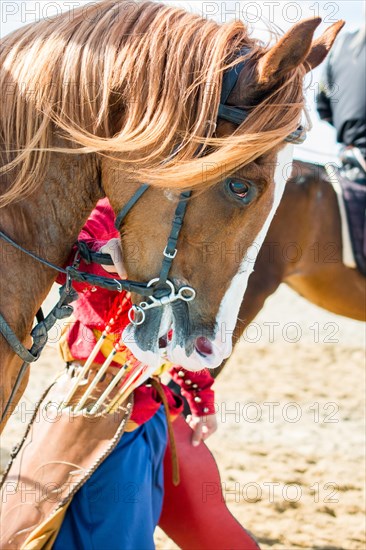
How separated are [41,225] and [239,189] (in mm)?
524

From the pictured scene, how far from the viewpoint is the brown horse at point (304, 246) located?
15.2 feet

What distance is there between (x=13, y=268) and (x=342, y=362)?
261 inches

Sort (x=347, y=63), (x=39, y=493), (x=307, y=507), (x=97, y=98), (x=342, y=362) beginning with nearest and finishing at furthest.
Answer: (x=97, y=98) → (x=39, y=493) → (x=307, y=507) → (x=347, y=63) → (x=342, y=362)

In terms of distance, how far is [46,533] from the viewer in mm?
2289

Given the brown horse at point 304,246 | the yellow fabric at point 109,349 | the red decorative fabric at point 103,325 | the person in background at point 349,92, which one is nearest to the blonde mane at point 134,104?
the red decorative fabric at point 103,325

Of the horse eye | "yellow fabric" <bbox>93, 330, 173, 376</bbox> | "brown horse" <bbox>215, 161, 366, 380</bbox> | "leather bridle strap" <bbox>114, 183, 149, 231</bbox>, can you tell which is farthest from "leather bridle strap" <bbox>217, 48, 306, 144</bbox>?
"brown horse" <bbox>215, 161, 366, 380</bbox>

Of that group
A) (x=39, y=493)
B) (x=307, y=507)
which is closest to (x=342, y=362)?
(x=307, y=507)

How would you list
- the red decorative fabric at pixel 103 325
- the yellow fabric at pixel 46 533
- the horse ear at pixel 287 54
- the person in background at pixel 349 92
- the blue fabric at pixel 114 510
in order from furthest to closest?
the person in background at pixel 349 92
the blue fabric at pixel 114 510
the yellow fabric at pixel 46 533
the red decorative fabric at pixel 103 325
the horse ear at pixel 287 54

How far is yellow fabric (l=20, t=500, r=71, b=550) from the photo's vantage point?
2.25 m

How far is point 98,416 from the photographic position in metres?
2.37

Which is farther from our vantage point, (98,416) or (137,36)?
(98,416)

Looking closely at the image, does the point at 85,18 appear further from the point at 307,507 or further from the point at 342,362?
the point at 342,362

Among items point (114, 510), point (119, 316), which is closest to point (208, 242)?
point (119, 316)

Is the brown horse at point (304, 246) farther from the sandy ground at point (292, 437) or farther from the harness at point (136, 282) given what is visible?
the harness at point (136, 282)
